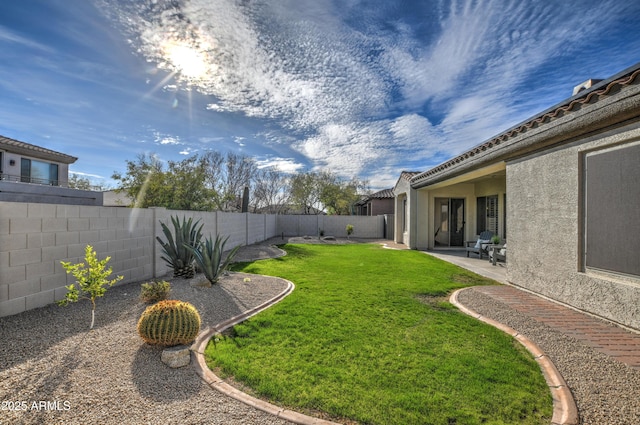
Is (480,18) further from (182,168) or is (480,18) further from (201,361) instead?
(182,168)

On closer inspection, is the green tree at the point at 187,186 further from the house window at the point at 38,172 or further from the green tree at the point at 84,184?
the green tree at the point at 84,184

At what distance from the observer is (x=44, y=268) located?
487cm

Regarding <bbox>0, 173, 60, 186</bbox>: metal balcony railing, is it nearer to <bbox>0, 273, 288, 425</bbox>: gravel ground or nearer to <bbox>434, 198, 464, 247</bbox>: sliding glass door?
<bbox>0, 273, 288, 425</bbox>: gravel ground

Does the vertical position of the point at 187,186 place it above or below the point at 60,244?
above

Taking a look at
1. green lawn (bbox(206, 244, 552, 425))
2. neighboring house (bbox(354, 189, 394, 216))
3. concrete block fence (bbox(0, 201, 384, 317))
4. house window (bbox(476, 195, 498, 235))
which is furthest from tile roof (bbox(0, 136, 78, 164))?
house window (bbox(476, 195, 498, 235))

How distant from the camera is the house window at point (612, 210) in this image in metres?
4.33

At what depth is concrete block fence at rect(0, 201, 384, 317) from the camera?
4379 mm

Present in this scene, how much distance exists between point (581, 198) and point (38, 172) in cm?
2889

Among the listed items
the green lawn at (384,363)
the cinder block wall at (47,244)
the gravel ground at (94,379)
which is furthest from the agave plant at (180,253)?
the green lawn at (384,363)

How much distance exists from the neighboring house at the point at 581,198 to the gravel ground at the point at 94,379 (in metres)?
5.81

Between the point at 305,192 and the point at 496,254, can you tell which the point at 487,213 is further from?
the point at 305,192

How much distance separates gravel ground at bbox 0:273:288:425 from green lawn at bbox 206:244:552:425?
0.48m

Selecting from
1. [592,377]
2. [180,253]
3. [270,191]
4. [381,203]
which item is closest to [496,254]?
[592,377]

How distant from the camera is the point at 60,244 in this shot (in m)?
5.17
